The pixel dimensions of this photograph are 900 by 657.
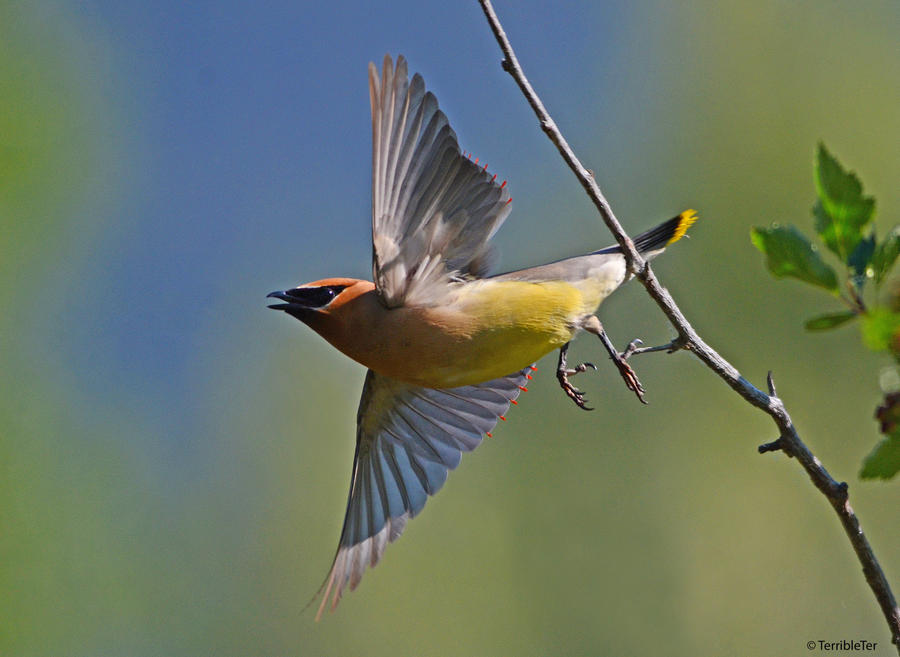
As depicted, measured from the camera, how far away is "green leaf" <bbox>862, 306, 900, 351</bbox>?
5.06 ft

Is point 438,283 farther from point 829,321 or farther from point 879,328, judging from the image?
point 879,328

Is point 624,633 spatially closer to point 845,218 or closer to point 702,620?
point 702,620

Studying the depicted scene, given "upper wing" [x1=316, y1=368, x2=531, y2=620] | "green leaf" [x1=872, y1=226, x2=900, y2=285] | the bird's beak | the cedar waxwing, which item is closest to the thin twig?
the cedar waxwing

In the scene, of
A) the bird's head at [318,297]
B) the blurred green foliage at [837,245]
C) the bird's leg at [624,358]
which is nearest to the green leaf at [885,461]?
the blurred green foliage at [837,245]

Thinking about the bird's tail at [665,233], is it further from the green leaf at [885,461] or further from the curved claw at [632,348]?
the green leaf at [885,461]

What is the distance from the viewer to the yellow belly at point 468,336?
3.89 meters

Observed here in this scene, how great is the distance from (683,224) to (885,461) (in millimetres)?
2767

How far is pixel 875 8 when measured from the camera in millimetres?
12797

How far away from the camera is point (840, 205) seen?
1.72 metres

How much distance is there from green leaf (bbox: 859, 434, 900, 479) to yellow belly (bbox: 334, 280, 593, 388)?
2.19 m

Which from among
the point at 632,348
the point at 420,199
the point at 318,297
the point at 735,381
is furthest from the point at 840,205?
the point at 318,297

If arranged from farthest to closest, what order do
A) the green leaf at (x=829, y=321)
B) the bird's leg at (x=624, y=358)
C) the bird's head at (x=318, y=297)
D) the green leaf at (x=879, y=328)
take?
the bird's head at (x=318, y=297), the bird's leg at (x=624, y=358), the green leaf at (x=829, y=321), the green leaf at (x=879, y=328)

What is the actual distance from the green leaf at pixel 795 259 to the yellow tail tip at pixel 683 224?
108 inches

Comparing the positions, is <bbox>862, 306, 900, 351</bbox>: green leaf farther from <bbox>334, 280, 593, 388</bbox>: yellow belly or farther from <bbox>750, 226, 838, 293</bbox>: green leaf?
<bbox>334, 280, 593, 388</bbox>: yellow belly
